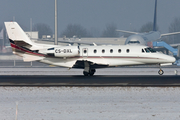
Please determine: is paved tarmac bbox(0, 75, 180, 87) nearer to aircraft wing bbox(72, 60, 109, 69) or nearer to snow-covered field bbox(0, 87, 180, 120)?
snow-covered field bbox(0, 87, 180, 120)

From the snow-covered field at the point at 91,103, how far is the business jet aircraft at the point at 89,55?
9.32 meters

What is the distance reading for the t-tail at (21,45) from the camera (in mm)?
29312

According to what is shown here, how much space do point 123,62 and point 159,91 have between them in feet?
35.0

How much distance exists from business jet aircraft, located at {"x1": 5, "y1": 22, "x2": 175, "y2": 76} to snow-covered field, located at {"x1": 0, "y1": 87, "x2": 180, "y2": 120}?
9317 mm

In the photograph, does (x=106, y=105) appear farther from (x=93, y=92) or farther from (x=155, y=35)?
(x=155, y=35)

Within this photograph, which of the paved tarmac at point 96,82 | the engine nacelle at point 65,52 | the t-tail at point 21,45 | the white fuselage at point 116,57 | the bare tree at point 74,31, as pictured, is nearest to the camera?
the paved tarmac at point 96,82

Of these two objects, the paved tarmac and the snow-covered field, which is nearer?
the snow-covered field

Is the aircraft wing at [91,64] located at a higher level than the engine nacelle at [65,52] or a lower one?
lower

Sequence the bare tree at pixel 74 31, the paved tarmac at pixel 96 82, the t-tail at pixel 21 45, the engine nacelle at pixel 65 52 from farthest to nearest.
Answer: the bare tree at pixel 74 31
the t-tail at pixel 21 45
the engine nacelle at pixel 65 52
the paved tarmac at pixel 96 82

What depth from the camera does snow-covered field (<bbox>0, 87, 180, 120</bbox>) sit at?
12.6m

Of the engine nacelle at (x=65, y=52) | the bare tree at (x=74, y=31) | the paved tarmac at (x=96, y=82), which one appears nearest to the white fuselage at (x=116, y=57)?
the engine nacelle at (x=65, y=52)

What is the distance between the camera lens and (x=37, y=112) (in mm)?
13125

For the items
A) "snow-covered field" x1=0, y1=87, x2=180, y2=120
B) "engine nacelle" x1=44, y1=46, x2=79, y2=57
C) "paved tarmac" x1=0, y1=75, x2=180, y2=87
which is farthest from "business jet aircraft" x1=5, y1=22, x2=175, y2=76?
"snow-covered field" x1=0, y1=87, x2=180, y2=120

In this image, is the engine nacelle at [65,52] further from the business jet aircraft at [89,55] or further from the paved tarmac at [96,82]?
the paved tarmac at [96,82]
